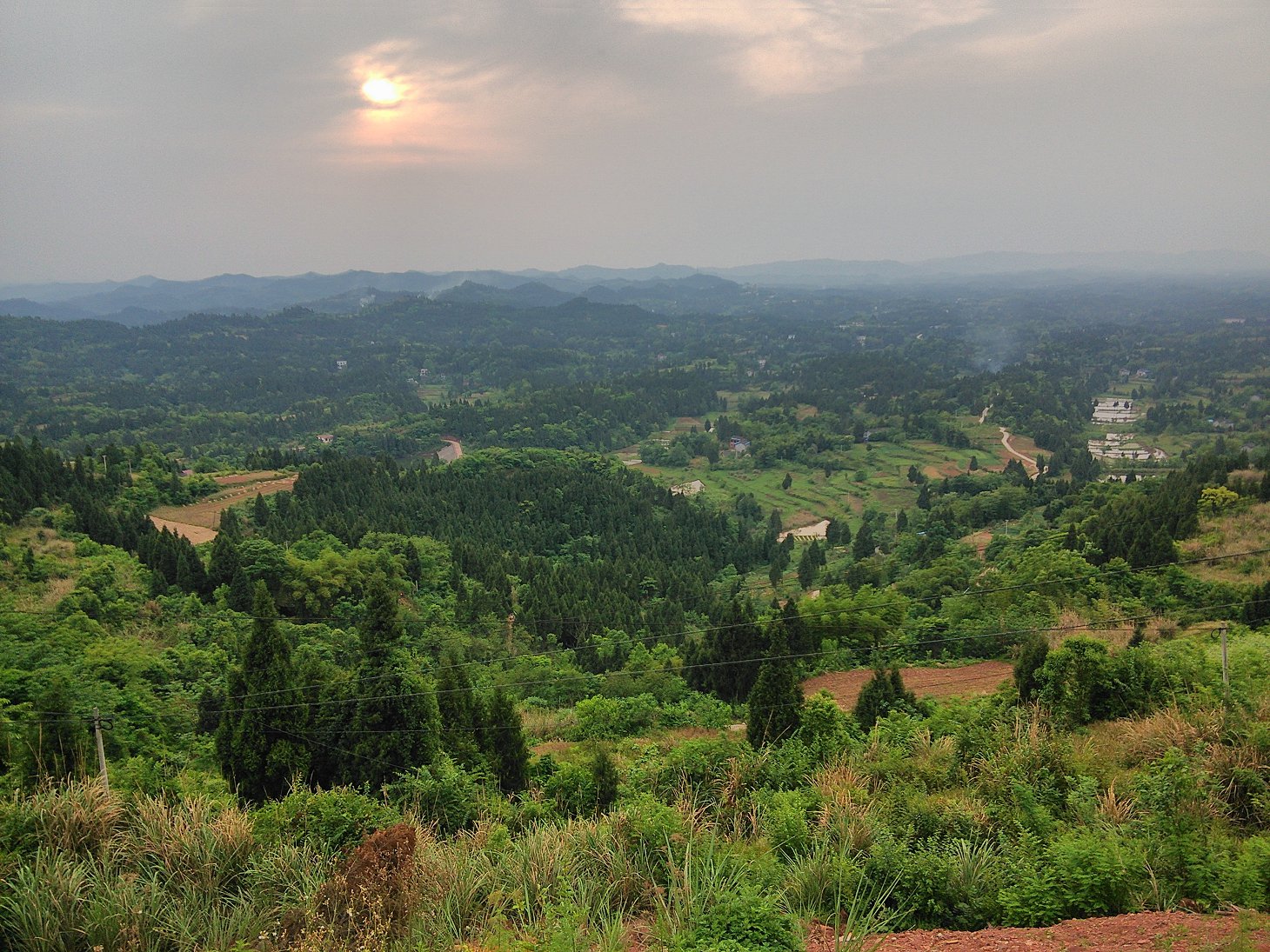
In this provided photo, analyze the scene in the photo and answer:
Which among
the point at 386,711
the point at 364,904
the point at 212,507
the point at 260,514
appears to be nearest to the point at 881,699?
the point at 386,711

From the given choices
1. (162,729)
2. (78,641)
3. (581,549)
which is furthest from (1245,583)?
(581,549)

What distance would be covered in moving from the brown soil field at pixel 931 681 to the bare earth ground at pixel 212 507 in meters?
26.7

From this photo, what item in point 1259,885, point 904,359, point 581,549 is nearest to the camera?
point 1259,885

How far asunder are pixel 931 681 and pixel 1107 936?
15209 millimetres

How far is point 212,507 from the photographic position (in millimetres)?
43656

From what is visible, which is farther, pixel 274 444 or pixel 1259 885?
pixel 274 444

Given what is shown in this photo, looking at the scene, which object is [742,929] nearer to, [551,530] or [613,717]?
[613,717]

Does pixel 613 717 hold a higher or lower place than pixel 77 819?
lower

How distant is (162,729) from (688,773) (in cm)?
1212

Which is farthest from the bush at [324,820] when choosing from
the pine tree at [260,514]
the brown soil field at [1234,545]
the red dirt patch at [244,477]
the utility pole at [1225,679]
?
the red dirt patch at [244,477]

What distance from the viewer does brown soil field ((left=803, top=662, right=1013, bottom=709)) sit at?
62.9ft

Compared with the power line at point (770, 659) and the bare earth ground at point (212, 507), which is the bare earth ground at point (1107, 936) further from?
the bare earth ground at point (212, 507)

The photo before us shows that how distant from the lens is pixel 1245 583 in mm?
22047

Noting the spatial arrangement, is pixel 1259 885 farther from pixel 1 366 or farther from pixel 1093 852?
pixel 1 366
